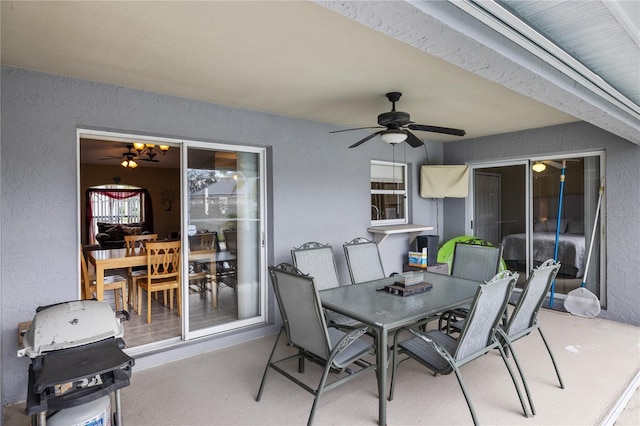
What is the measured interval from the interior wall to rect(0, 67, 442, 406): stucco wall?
660cm

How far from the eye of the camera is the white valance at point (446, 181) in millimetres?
5344

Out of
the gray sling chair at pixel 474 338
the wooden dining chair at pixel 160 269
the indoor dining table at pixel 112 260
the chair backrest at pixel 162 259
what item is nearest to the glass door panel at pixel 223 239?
the wooden dining chair at pixel 160 269

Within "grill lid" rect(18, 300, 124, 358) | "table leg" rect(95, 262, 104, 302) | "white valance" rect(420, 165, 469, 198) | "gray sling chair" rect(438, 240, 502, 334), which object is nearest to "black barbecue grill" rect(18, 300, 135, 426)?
"grill lid" rect(18, 300, 124, 358)

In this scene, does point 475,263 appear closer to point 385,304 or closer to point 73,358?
point 385,304

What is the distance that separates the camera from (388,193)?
518 centimetres

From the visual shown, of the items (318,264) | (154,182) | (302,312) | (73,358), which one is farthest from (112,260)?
(154,182)

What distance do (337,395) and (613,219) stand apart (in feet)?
12.5

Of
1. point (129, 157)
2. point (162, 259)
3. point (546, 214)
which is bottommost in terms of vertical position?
point (162, 259)

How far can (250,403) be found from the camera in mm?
2477

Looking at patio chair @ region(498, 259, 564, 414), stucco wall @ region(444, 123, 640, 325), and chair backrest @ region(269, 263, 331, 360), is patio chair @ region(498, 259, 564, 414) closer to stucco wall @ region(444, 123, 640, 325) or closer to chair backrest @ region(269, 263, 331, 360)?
chair backrest @ region(269, 263, 331, 360)

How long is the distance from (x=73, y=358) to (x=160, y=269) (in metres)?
2.77

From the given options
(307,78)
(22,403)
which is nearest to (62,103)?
(307,78)

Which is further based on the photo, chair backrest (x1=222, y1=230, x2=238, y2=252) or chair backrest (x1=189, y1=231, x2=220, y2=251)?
chair backrest (x1=222, y1=230, x2=238, y2=252)

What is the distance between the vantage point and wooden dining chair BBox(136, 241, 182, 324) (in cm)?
407
